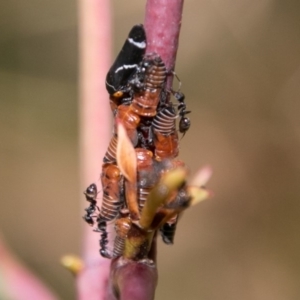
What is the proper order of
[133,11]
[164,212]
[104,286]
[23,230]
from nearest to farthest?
[164,212] → [104,286] → [133,11] → [23,230]

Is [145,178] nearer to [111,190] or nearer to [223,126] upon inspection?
[111,190]

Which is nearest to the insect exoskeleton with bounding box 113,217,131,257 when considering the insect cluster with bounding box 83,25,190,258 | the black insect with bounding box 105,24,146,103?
the insect cluster with bounding box 83,25,190,258

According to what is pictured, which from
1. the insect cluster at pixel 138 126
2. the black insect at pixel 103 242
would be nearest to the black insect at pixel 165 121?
the insect cluster at pixel 138 126

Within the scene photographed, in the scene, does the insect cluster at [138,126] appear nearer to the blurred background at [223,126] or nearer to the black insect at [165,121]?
the black insect at [165,121]

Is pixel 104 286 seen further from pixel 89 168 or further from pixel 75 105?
pixel 75 105

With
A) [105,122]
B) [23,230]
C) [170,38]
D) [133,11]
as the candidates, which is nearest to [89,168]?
[105,122]

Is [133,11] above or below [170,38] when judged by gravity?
below

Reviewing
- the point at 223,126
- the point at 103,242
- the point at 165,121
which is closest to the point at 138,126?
the point at 165,121
